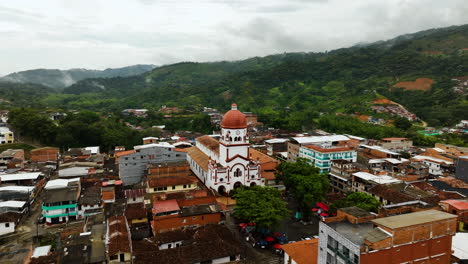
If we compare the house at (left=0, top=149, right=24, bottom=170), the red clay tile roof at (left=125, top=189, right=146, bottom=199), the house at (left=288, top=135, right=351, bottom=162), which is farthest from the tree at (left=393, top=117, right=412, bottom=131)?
the house at (left=0, top=149, right=24, bottom=170)

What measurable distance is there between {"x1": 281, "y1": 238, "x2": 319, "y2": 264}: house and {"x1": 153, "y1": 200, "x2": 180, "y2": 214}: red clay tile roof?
1170 centimetres

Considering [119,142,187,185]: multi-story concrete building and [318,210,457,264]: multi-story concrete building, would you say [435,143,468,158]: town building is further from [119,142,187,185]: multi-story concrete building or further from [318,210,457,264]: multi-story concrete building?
[119,142,187,185]: multi-story concrete building

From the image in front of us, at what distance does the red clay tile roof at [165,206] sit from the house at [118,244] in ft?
11.8

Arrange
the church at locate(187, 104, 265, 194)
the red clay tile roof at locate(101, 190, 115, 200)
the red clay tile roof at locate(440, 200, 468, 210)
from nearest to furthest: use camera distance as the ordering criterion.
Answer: the red clay tile roof at locate(440, 200, 468, 210), the red clay tile roof at locate(101, 190, 115, 200), the church at locate(187, 104, 265, 194)

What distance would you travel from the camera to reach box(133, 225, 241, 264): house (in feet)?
70.3

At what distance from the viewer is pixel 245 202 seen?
26.6 metres

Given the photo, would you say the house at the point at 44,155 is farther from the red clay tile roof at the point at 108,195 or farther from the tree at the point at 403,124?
the tree at the point at 403,124

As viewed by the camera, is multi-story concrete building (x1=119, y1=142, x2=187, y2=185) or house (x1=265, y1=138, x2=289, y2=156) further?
house (x1=265, y1=138, x2=289, y2=156)

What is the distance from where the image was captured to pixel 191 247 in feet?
74.5

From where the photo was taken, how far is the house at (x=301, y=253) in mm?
20766

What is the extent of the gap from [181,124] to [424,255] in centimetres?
7320

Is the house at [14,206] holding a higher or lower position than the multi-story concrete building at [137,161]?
lower

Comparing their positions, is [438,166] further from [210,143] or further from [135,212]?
[135,212]

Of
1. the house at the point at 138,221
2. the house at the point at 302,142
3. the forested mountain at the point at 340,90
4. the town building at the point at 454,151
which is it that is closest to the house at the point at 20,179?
the house at the point at 138,221
